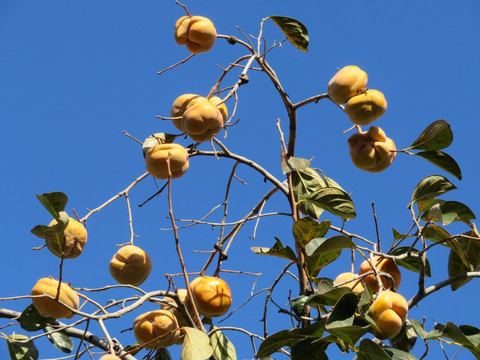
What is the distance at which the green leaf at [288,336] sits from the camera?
4.78 feet

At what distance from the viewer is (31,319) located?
165 centimetres

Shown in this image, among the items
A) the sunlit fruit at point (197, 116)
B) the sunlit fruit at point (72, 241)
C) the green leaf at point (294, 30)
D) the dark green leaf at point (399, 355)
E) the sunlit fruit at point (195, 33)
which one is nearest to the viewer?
the dark green leaf at point (399, 355)

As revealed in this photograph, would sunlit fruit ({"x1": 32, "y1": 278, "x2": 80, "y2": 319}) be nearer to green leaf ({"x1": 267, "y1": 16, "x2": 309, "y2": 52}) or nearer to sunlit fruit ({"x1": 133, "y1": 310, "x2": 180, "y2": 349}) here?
sunlit fruit ({"x1": 133, "y1": 310, "x2": 180, "y2": 349})

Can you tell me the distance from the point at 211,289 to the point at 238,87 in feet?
1.74

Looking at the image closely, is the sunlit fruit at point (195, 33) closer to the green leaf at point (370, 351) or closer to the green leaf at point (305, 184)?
the green leaf at point (305, 184)

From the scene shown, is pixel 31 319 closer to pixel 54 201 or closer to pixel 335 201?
pixel 54 201

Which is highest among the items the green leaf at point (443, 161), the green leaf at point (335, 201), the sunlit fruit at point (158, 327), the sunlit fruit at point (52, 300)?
the green leaf at point (443, 161)

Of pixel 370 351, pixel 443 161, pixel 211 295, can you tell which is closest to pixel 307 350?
pixel 370 351

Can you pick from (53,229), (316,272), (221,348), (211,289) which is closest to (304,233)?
(316,272)

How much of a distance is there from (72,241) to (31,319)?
0.26 m

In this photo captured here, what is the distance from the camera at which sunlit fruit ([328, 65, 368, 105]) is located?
1751 millimetres

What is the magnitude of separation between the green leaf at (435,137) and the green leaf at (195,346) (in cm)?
79

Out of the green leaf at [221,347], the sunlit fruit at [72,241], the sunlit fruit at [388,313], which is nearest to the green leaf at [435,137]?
the sunlit fruit at [388,313]

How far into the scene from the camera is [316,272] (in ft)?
5.51
